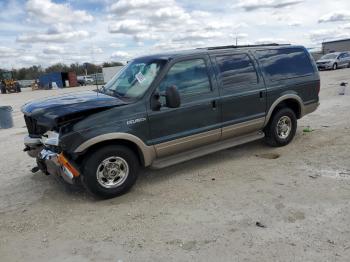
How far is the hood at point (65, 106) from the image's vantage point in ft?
15.4

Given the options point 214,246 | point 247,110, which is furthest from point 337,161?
point 214,246

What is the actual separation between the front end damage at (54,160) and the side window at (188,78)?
1600 mm

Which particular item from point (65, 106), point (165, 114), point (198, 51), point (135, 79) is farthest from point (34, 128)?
point (198, 51)

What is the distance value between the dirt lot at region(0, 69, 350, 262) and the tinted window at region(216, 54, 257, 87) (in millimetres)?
1349

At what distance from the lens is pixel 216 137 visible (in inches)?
232

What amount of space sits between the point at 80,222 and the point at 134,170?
1071 millimetres

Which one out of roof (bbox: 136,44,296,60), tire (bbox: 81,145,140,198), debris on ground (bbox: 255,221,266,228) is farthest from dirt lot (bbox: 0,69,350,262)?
roof (bbox: 136,44,296,60)

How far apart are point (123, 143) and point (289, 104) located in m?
3.59

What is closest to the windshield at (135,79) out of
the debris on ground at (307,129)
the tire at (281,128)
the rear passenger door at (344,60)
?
the tire at (281,128)

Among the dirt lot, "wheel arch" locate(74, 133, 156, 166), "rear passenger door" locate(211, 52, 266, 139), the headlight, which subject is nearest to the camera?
the dirt lot

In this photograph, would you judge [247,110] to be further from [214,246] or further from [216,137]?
[214,246]

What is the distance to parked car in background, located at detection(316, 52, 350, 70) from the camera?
31.8m

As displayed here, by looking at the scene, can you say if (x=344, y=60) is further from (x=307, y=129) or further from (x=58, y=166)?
(x=58, y=166)

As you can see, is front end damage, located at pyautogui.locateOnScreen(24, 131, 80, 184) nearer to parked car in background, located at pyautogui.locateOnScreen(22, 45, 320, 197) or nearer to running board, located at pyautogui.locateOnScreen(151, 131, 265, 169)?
parked car in background, located at pyautogui.locateOnScreen(22, 45, 320, 197)
